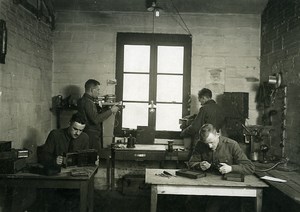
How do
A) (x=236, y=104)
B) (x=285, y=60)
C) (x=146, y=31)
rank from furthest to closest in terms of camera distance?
1. (x=146, y=31)
2. (x=236, y=104)
3. (x=285, y=60)

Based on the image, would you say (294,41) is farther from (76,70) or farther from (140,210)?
(76,70)

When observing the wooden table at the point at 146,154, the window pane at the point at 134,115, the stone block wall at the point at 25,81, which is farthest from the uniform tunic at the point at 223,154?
the stone block wall at the point at 25,81

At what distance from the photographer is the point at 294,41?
15.4 feet

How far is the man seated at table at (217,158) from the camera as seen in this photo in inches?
154

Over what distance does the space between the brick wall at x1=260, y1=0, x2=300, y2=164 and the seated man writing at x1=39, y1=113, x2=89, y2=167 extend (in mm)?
2874

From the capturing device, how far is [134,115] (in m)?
6.39

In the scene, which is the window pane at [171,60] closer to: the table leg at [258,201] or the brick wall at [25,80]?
the brick wall at [25,80]

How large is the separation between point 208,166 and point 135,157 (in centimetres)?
181

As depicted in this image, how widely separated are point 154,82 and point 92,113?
4.92 ft

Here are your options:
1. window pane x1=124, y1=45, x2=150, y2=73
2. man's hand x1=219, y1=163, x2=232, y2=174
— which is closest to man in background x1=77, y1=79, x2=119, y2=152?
window pane x1=124, y1=45, x2=150, y2=73

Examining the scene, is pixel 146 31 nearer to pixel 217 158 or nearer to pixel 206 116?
pixel 206 116

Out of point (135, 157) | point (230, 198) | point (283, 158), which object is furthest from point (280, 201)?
point (135, 157)

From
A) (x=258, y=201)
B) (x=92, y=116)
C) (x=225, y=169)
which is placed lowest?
(x=258, y=201)

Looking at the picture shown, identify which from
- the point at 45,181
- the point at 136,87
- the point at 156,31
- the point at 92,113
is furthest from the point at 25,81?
the point at 156,31
